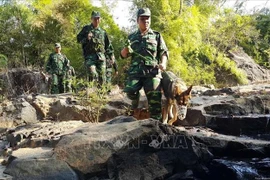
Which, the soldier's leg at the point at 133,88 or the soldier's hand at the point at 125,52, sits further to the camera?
the soldier's leg at the point at 133,88

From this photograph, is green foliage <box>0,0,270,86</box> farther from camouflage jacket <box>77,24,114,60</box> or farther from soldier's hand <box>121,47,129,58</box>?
soldier's hand <box>121,47,129,58</box>

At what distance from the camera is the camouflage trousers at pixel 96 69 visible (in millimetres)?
7645

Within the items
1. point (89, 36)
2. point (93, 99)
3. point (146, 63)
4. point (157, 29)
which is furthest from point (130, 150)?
point (157, 29)

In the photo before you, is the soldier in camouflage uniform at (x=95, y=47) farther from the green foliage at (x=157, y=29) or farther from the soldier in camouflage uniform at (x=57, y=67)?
the green foliage at (x=157, y=29)

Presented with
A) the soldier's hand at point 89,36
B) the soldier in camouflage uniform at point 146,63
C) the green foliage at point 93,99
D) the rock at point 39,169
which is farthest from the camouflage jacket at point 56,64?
the rock at point 39,169

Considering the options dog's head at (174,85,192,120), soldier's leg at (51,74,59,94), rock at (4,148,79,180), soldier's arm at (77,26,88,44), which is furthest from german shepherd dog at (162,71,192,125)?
soldier's leg at (51,74,59,94)

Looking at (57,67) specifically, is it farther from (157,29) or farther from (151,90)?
A: (151,90)

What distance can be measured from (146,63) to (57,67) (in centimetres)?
618

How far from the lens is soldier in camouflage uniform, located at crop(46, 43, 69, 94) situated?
10634 millimetres

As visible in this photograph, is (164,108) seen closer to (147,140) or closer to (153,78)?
(153,78)

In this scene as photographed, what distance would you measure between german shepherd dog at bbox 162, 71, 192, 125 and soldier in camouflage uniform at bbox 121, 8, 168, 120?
0.10 metres

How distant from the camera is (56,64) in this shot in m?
10.6

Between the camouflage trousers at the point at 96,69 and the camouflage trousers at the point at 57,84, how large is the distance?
124 inches

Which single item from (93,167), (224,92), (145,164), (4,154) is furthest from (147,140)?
(224,92)
